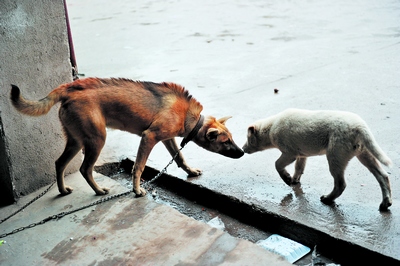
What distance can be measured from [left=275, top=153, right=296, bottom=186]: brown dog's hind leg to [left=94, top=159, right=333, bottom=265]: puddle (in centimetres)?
51

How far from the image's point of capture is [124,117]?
14.1 ft

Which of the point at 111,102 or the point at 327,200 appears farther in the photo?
the point at 111,102

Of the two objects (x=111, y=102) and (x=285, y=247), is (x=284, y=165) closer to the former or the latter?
(x=285, y=247)

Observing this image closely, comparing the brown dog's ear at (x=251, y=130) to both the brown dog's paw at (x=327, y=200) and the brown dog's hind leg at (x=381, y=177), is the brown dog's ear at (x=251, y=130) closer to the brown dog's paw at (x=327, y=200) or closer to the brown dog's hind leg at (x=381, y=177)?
the brown dog's paw at (x=327, y=200)

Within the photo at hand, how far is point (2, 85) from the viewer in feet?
13.7

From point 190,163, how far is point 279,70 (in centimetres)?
332

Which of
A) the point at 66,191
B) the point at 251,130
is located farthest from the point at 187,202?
the point at 66,191

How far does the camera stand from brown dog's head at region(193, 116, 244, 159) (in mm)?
4504

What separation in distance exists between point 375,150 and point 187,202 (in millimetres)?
1829

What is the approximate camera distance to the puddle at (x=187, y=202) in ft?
13.0

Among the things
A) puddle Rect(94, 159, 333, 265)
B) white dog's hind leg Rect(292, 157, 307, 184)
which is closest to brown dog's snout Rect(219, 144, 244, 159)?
puddle Rect(94, 159, 333, 265)

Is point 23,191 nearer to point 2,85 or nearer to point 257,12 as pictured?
point 2,85

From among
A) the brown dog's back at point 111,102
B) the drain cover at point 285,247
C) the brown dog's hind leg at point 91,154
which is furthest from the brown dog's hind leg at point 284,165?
the brown dog's hind leg at point 91,154

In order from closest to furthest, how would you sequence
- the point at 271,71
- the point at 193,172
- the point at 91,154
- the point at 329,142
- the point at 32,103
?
the point at 329,142, the point at 32,103, the point at 91,154, the point at 193,172, the point at 271,71
